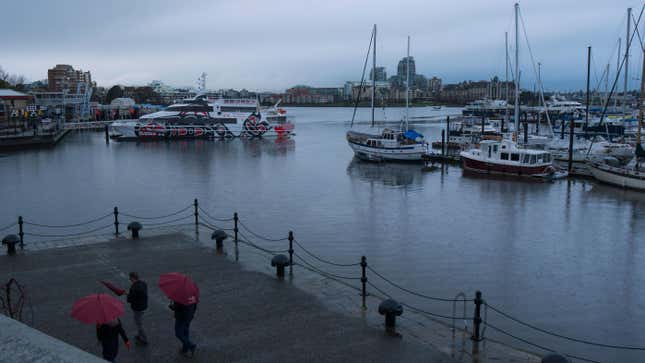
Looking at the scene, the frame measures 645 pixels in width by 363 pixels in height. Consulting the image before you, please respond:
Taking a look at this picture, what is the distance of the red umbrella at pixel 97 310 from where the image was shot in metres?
6.16

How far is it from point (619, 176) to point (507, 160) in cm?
719

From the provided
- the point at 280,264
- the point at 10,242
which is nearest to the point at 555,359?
the point at 280,264

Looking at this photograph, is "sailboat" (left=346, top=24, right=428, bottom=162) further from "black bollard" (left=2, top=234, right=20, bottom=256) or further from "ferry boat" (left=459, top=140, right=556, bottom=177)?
"black bollard" (left=2, top=234, right=20, bottom=256)

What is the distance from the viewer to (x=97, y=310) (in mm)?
6230

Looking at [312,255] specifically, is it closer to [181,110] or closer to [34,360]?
[34,360]

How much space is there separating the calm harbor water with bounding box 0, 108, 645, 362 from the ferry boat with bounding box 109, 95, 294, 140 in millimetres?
21287

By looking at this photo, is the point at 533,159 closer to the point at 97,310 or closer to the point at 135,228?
the point at 135,228

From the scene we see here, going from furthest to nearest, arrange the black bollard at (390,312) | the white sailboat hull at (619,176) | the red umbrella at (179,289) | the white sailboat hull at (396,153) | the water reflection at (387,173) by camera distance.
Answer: the white sailboat hull at (396,153), the water reflection at (387,173), the white sailboat hull at (619,176), the black bollard at (390,312), the red umbrella at (179,289)

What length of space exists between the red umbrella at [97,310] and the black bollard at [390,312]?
12.8 feet

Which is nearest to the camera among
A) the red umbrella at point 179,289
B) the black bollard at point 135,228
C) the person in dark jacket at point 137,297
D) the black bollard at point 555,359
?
the black bollard at point 555,359

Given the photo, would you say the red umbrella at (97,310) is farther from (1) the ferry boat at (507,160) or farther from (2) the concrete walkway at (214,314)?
(1) the ferry boat at (507,160)

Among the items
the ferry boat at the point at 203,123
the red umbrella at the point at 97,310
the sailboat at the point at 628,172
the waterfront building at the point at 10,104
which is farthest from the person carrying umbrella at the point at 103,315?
the waterfront building at the point at 10,104

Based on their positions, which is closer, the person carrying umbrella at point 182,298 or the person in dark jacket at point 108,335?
the person in dark jacket at point 108,335

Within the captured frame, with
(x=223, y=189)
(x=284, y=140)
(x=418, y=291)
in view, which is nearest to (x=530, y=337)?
(x=418, y=291)
